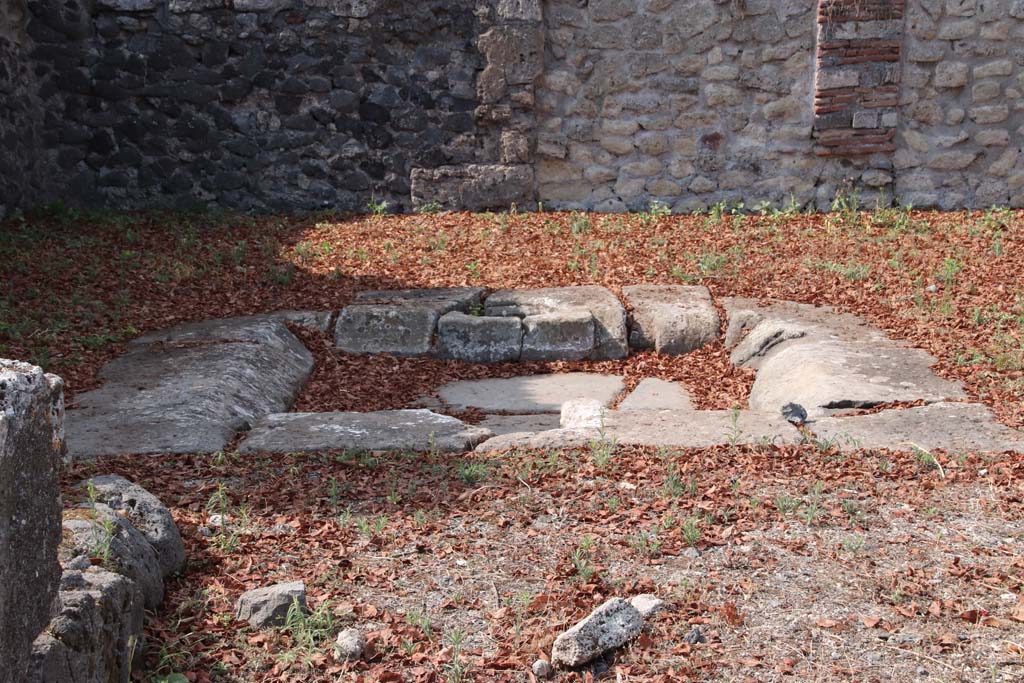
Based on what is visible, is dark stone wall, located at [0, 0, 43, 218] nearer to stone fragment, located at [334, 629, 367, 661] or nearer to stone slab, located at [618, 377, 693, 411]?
stone slab, located at [618, 377, 693, 411]

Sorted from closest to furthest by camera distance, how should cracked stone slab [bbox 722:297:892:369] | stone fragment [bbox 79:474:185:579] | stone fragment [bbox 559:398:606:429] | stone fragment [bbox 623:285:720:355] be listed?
stone fragment [bbox 79:474:185:579]
stone fragment [bbox 559:398:606:429]
cracked stone slab [bbox 722:297:892:369]
stone fragment [bbox 623:285:720:355]

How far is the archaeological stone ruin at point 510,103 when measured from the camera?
8484 mm

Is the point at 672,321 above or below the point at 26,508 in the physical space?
below

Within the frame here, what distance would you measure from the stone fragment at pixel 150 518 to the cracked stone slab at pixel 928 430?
2482 mm

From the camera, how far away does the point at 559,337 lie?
6.26m

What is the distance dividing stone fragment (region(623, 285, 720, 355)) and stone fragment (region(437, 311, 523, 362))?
738 millimetres

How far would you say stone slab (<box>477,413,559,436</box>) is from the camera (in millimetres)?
4914

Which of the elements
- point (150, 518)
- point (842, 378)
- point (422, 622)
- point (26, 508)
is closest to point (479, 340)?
point (842, 378)

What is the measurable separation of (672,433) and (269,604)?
1962 millimetres

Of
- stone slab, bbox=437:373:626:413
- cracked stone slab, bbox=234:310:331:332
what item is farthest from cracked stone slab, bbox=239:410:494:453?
cracked stone slab, bbox=234:310:331:332

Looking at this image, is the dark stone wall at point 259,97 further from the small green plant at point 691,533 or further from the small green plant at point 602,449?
the small green plant at point 691,533

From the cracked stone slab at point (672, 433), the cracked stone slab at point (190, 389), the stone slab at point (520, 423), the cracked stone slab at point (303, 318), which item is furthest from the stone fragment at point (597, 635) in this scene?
the cracked stone slab at point (303, 318)

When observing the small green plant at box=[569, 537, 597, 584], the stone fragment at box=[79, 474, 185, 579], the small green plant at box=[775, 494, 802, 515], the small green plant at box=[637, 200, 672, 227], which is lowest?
the small green plant at box=[569, 537, 597, 584]

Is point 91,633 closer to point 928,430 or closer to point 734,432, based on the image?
point 734,432
